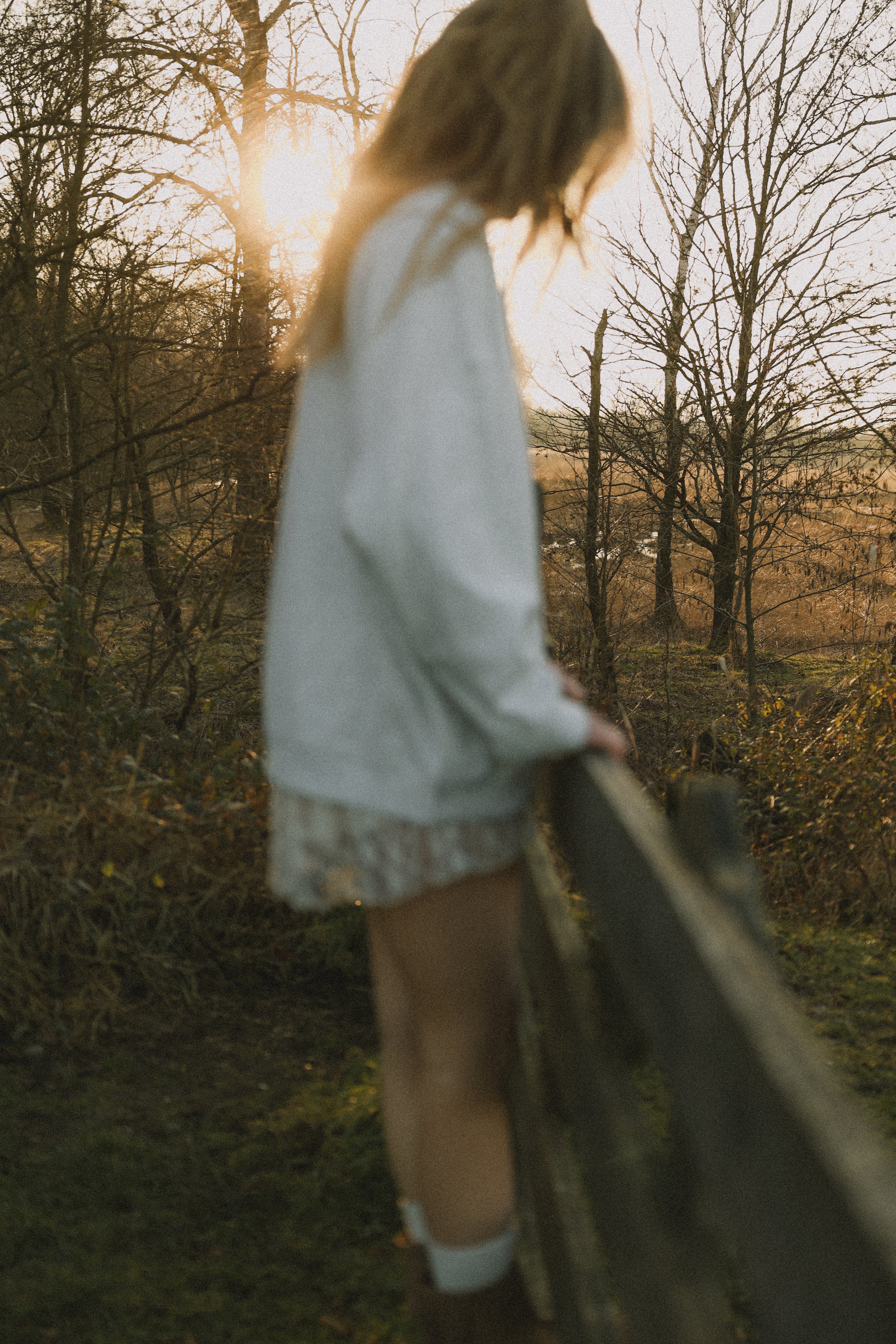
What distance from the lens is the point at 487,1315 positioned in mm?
1425

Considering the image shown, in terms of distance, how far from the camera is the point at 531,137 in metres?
1.33

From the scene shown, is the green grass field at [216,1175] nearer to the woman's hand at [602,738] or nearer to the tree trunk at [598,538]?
the woman's hand at [602,738]

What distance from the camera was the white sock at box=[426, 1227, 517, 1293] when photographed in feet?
4.57

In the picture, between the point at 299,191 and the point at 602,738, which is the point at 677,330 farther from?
the point at 602,738

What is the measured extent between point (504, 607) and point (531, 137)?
1.91ft

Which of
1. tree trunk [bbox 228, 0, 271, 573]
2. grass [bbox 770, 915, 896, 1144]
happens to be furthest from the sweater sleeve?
tree trunk [bbox 228, 0, 271, 573]

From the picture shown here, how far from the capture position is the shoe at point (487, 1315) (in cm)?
142

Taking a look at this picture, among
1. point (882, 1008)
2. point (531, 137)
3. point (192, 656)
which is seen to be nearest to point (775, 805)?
point (882, 1008)

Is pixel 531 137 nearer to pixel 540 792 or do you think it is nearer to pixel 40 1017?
pixel 540 792

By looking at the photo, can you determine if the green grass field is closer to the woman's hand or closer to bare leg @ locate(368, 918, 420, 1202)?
bare leg @ locate(368, 918, 420, 1202)

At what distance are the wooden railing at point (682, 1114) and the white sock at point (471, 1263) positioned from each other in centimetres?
8

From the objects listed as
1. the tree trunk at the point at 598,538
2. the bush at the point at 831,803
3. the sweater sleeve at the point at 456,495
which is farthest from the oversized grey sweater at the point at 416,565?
the tree trunk at the point at 598,538

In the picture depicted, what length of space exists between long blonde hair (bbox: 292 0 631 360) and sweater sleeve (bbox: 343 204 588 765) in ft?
0.48

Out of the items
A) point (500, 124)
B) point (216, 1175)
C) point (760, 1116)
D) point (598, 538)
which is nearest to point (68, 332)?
point (216, 1175)
